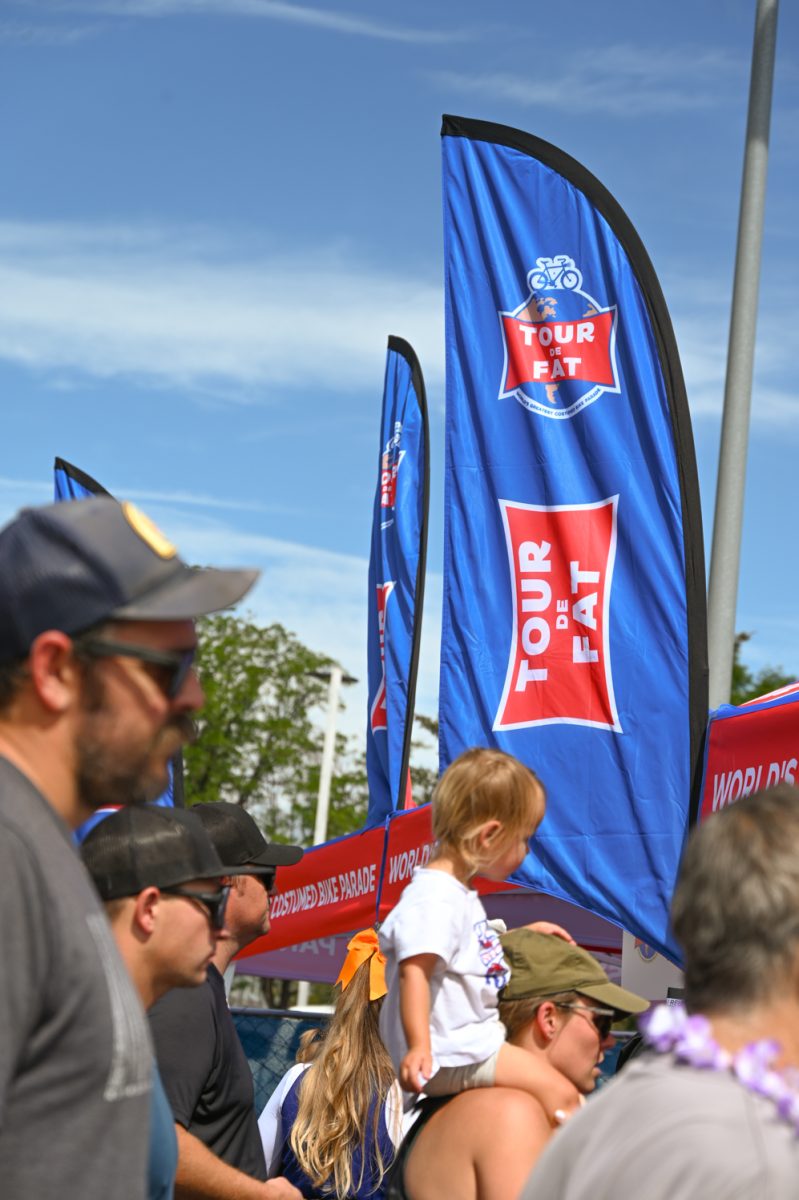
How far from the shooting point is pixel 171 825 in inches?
116

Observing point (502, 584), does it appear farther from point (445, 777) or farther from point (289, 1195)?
point (289, 1195)

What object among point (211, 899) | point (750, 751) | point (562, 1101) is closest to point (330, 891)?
point (750, 751)

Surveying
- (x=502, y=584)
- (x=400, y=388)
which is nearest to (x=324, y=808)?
(x=400, y=388)

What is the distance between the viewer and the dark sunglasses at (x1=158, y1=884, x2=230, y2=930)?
112 inches

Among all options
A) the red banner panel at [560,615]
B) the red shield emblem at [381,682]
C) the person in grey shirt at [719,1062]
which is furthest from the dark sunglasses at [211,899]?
the red shield emblem at [381,682]

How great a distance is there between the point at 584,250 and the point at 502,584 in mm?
1577

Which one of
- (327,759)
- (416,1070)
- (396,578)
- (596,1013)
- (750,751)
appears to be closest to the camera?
(416,1070)

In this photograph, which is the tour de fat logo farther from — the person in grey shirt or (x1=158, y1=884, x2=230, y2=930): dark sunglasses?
the person in grey shirt

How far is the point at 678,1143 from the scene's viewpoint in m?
1.59

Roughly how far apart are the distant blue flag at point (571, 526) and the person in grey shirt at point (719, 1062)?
4155mm

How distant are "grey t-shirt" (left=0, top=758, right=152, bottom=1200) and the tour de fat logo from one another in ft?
16.5

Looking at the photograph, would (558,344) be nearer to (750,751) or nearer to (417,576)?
(750,751)

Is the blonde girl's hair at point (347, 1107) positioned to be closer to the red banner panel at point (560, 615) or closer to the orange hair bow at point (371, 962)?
the orange hair bow at point (371, 962)

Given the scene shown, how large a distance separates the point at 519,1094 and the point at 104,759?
1613mm
